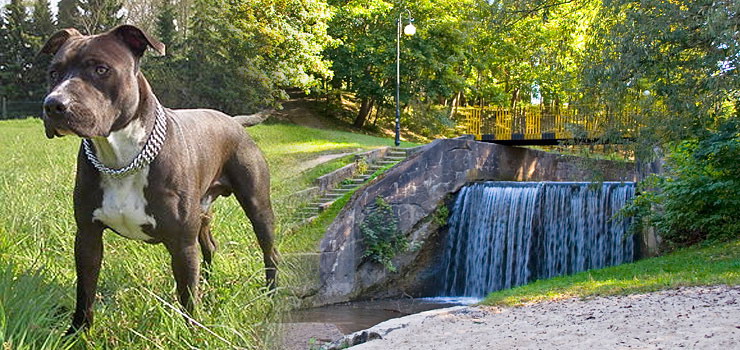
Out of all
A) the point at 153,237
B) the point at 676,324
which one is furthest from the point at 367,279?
the point at 153,237

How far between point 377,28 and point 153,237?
1224 cm

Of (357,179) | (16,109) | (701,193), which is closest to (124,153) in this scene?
(16,109)

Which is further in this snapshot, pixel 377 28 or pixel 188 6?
pixel 377 28

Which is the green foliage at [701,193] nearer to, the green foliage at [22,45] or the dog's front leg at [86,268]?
the green foliage at [22,45]

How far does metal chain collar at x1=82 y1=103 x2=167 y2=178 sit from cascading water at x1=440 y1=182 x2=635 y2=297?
42.1 ft

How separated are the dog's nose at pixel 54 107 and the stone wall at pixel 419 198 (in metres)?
10.8

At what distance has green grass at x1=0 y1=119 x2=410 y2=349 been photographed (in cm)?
287

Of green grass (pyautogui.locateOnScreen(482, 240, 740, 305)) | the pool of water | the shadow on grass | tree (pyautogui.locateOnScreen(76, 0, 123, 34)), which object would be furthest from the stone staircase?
the shadow on grass

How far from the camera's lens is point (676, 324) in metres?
5.75

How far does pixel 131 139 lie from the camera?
2482mm

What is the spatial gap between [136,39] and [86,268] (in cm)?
93

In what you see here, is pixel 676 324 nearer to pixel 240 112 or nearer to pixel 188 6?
pixel 240 112

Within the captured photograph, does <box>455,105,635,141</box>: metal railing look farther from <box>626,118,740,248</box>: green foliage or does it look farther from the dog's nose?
the dog's nose

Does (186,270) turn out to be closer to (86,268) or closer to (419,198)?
(86,268)
